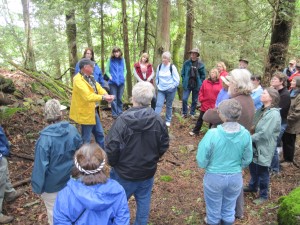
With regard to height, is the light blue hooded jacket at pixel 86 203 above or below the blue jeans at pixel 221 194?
above

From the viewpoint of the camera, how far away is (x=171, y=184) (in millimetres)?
5707

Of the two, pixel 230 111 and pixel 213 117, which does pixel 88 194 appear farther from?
pixel 213 117

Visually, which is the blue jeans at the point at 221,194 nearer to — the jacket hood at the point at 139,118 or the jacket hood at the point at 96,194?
the jacket hood at the point at 139,118

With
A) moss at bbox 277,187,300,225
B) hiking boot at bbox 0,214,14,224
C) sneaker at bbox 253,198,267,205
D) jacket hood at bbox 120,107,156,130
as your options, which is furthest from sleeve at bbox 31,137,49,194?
sneaker at bbox 253,198,267,205

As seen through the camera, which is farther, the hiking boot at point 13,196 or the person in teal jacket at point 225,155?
the hiking boot at point 13,196

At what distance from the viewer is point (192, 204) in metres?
5.03

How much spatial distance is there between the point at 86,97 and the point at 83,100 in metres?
0.23

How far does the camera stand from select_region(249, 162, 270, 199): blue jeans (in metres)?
4.75

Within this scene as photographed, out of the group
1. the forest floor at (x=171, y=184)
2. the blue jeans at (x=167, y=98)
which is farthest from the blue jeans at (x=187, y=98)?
the forest floor at (x=171, y=184)

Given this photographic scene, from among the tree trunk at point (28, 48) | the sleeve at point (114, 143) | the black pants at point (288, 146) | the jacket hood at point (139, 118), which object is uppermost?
the tree trunk at point (28, 48)

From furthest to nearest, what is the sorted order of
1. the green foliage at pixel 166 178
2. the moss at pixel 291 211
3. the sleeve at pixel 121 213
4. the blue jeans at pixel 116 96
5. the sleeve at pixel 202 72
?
the sleeve at pixel 202 72, the blue jeans at pixel 116 96, the green foliage at pixel 166 178, the moss at pixel 291 211, the sleeve at pixel 121 213

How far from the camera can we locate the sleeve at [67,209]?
2.37 meters

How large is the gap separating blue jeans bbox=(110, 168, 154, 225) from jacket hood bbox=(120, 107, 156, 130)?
750mm

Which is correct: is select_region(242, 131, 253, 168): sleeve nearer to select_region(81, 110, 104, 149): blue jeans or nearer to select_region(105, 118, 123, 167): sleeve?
select_region(105, 118, 123, 167): sleeve
